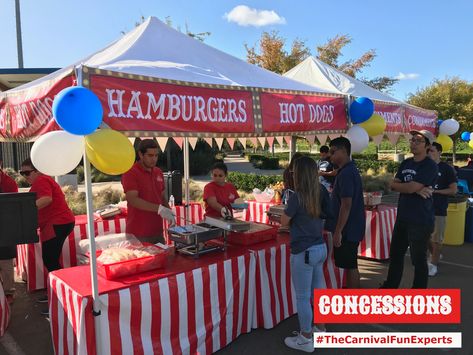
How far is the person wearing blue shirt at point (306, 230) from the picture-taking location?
2916 millimetres

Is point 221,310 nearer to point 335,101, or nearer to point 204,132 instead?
point 204,132

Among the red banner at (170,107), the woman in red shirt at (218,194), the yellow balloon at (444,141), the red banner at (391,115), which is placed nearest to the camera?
the red banner at (170,107)

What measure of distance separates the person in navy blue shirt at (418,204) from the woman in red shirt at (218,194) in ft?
5.75

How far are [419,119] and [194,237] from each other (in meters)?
4.99

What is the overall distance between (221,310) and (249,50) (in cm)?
2212

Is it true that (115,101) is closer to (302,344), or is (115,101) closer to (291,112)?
(291,112)

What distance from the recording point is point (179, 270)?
2.99 metres

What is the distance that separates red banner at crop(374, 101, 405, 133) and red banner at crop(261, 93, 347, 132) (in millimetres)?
889

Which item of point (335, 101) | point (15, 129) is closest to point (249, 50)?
point (335, 101)

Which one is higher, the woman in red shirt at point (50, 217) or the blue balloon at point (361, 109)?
the blue balloon at point (361, 109)

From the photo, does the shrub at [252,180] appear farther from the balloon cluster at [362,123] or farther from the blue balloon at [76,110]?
the blue balloon at [76,110]

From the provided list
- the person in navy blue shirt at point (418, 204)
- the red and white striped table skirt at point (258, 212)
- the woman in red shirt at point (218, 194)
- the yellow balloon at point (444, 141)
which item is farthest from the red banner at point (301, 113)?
the yellow balloon at point (444, 141)

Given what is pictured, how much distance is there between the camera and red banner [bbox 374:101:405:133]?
528 centimetres

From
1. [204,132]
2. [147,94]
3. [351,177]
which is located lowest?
[351,177]
